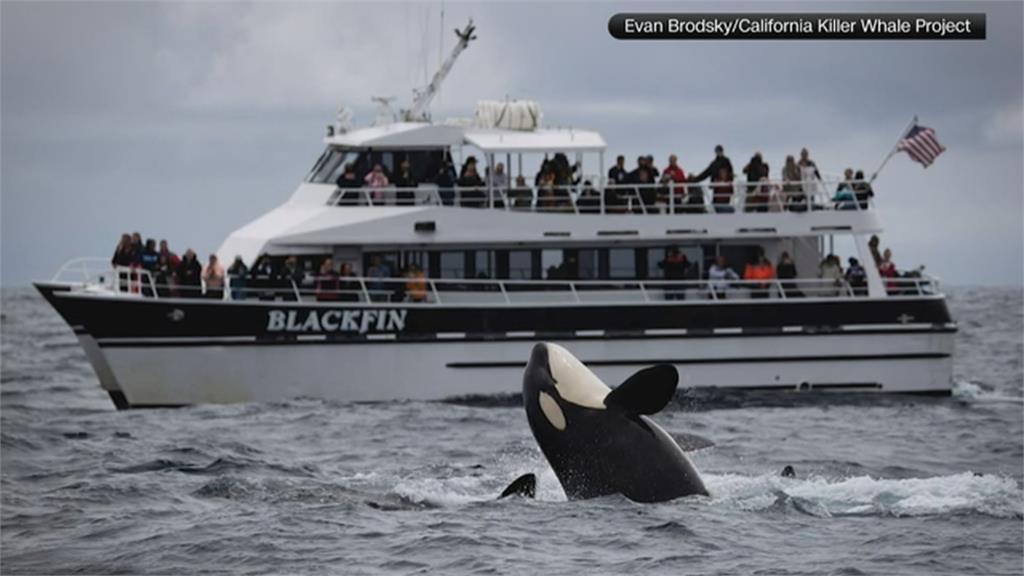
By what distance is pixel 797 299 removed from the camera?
32812 millimetres

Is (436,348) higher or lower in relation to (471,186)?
lower

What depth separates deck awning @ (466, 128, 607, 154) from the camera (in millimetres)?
34031

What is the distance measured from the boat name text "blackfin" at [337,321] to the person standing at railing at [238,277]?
0.83 meters

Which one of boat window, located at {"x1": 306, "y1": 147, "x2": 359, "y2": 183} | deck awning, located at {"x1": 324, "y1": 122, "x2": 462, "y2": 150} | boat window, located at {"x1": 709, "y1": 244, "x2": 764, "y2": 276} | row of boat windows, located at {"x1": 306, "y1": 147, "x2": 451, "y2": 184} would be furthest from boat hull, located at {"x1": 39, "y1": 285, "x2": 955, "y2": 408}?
boat window, located at {"x1": 306, "y1": 147, "x2": 359, "y2": 183}

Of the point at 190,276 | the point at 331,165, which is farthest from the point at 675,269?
the point at 190,276

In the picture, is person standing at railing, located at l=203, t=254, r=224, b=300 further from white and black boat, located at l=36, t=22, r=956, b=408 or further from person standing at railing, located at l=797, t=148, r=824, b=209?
person standing at railing, located at l=797, t=148, r=824, b=209

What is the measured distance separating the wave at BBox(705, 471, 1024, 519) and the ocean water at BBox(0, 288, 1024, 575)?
0.04 m

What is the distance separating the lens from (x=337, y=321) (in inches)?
1237

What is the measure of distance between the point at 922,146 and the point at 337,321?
1167cm

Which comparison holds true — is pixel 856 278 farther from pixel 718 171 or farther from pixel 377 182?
pixel 377 182

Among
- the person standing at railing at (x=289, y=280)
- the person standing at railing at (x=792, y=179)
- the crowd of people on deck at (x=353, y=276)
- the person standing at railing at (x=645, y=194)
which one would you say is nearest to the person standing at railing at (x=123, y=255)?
the crowd of people on deck at (x=353, y=276)

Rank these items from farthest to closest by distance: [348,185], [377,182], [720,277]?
1. [348,185]
2. [377,182]
3. [720,277]

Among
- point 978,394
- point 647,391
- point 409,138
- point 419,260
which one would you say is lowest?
point 978,394
